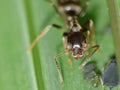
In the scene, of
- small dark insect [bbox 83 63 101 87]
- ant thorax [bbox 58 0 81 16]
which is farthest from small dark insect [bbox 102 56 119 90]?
ant thorax [bbox 58 0 81 16]

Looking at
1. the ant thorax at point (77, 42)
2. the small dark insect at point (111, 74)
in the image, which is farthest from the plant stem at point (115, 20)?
the ant thorax at point (77, 42)

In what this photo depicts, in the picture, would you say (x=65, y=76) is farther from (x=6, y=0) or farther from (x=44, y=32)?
(x=6, y=0)

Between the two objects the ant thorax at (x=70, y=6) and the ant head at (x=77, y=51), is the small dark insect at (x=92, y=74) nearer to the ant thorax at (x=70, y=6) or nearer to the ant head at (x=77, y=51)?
the ant head at (x=77, y=51)

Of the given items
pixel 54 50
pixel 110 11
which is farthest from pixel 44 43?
pixel 110 11

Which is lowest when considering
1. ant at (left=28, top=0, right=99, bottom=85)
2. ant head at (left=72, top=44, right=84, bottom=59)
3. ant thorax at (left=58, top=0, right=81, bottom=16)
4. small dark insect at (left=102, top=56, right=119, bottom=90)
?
small dark insect at (left=102, top=56, right=119, bottom=90)

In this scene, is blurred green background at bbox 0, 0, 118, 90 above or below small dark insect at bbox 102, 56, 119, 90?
above

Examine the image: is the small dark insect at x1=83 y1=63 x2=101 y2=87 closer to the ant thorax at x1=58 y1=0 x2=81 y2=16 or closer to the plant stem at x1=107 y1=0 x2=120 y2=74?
the plant stem at x1=107 y1=0 x2=120 y2=74

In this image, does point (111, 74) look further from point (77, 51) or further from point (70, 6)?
point (70, 6)
